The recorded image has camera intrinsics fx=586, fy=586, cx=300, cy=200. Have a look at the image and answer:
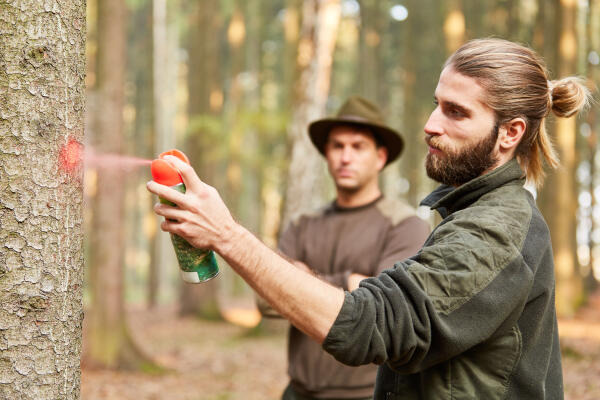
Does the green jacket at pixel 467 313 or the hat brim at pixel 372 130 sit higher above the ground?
the hat brim at pixel 372 130

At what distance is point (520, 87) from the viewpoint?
2.15 m

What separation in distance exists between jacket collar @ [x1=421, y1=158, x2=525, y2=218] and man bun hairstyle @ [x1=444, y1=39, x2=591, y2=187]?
5.8 inches

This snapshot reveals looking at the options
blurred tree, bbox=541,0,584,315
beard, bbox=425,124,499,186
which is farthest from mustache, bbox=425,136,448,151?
blurred tree, bbox=541,0,584,315

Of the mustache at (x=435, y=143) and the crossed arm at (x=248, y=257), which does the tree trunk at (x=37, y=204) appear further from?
the mustache at (x=435, y=143)

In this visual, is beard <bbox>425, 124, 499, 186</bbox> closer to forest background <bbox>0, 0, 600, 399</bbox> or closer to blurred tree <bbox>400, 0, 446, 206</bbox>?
forest background <bbox>0, 0, 600, 399</bbox>

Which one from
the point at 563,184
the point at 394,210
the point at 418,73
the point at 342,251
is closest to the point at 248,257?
the point at 342,251

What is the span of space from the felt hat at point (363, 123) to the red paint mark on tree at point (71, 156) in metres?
2.28

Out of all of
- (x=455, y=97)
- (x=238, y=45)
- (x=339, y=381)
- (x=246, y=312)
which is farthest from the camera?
(x=238, y=45)

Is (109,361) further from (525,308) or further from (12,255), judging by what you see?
(525,308)

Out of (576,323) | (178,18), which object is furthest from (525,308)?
(178,18)

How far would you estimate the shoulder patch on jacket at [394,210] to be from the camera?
380 centimetres

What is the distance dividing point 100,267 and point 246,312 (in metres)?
8.81

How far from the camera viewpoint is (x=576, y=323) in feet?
41.1

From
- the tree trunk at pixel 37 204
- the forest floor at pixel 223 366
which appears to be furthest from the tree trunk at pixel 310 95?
the tree trunk at pixel 37 204
